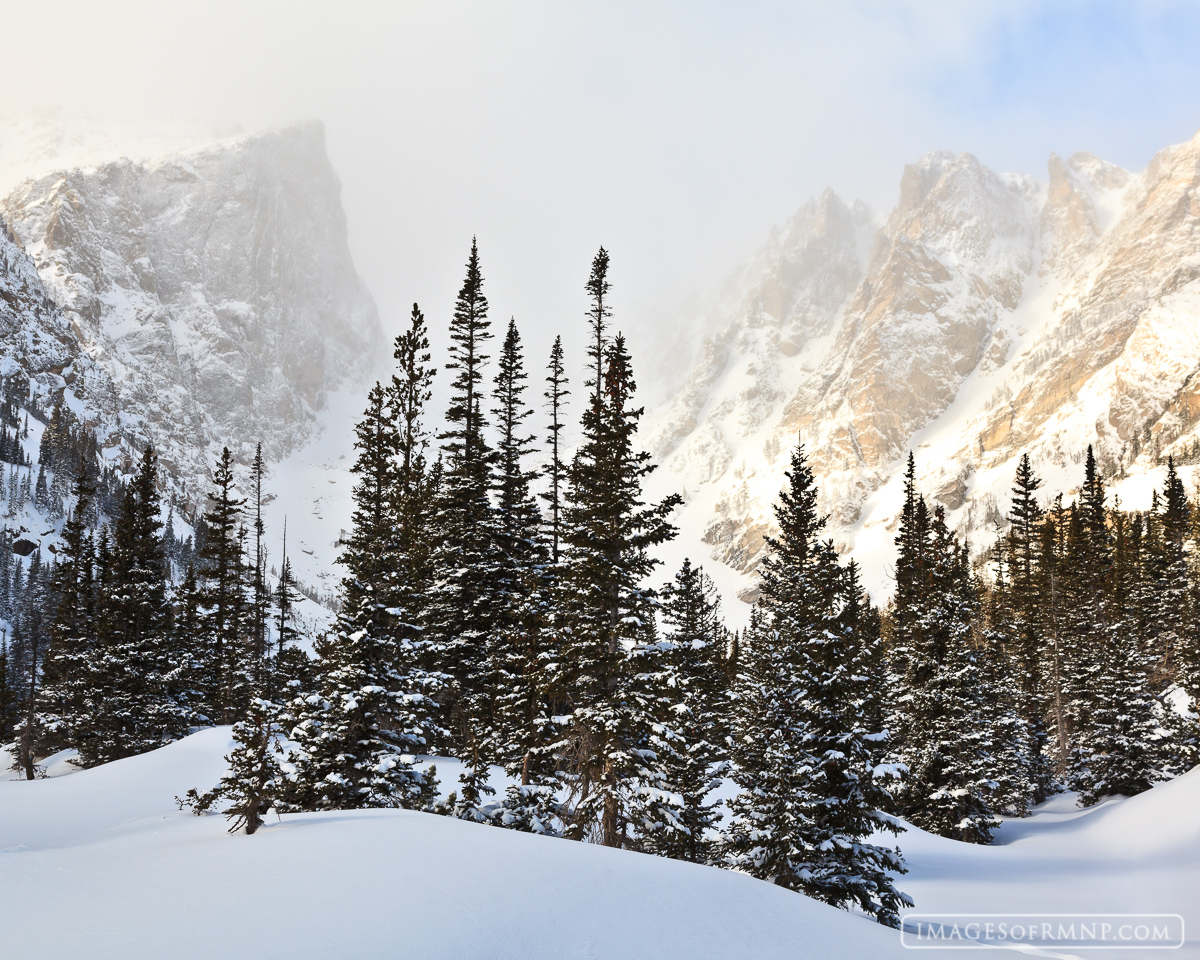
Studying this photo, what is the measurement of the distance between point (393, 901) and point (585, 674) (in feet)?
45.4

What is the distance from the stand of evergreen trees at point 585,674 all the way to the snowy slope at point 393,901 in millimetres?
2418

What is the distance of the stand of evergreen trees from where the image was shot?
1723cm

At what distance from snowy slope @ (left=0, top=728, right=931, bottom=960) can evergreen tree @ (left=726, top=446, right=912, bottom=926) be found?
8455mm

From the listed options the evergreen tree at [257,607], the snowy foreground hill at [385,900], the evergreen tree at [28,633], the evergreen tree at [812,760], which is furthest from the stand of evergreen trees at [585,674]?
the evergreen tree at [28,633]

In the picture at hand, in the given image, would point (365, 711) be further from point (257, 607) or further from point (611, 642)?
point (257, 607)

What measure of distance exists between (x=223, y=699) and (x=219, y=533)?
1001 centimetres

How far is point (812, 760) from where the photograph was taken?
1742cm

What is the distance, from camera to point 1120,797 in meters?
36.8

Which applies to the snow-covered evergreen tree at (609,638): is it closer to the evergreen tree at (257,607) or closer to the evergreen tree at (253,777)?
the evergreen tree at (253,777)

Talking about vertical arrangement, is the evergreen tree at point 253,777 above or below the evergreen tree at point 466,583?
below

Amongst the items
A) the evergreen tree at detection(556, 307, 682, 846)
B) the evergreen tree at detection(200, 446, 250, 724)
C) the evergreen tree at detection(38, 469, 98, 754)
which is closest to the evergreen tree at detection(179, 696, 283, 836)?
the evergreen tree at detection(556, 307, 682, 846)

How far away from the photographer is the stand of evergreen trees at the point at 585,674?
17.2 meters

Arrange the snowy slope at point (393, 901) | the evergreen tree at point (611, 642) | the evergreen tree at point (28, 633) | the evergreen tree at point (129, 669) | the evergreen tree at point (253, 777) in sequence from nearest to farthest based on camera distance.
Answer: the snowy slope at point (393, 901), the evergreen tree at point (253, 777), the evergreen tree at point (611, 642), the evergreen tree at point (129, 669), the evergreen tree at point (28, 633)

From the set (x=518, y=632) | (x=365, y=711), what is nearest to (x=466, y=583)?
(x=518, y=632)
